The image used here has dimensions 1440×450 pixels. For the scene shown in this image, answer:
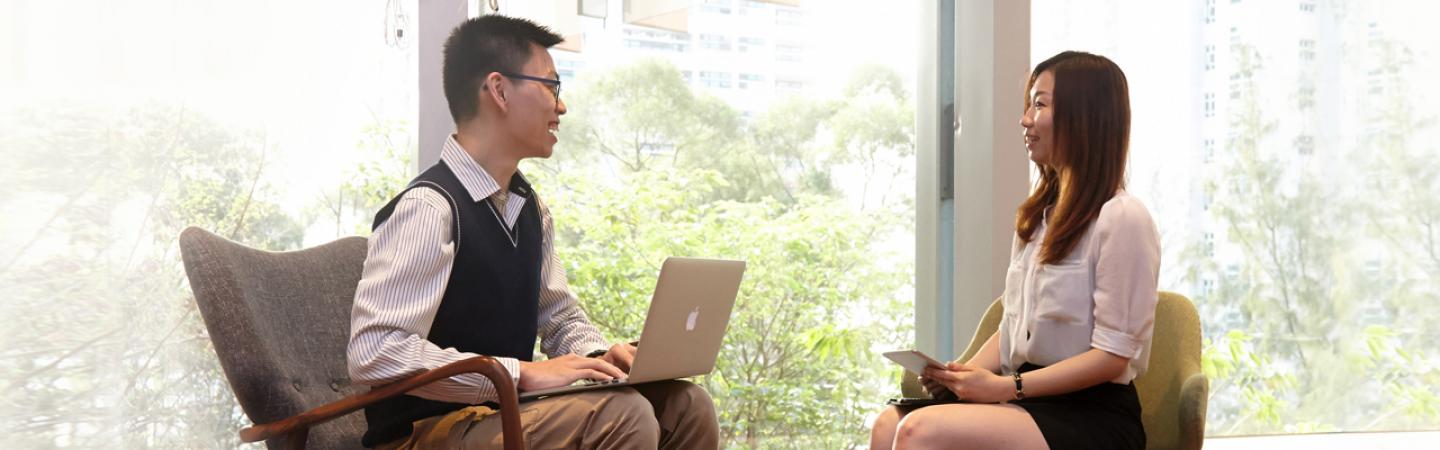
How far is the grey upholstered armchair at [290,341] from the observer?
1.99 meters

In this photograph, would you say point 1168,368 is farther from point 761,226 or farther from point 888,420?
point 761,226

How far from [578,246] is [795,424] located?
0.93m

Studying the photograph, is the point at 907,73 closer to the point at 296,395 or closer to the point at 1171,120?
the point at 1171,120

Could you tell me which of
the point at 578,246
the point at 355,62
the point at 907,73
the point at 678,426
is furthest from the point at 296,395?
the point at 907,73

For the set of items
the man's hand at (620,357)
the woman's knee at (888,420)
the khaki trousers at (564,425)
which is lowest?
the woman's knee at (888,420)

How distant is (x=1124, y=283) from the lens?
222 centimetres

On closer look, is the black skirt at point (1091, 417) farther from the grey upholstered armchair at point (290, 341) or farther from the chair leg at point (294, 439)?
the chair leg at point (294, 439)

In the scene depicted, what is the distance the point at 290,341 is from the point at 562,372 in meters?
0.58

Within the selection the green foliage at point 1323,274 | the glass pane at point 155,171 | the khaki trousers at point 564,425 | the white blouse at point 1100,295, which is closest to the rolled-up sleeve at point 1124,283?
the white blouse at point 1100,295

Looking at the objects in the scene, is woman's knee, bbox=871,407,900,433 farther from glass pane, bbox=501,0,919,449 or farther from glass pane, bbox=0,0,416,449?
glass pane, bbox=501,0,919,449

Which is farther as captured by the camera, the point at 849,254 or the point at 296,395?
the point at 849,254

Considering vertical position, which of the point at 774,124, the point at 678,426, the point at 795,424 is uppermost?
the point at 774,124

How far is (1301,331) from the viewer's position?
180 inches

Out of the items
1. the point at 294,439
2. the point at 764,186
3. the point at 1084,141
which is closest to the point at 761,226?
the point at 764,186
